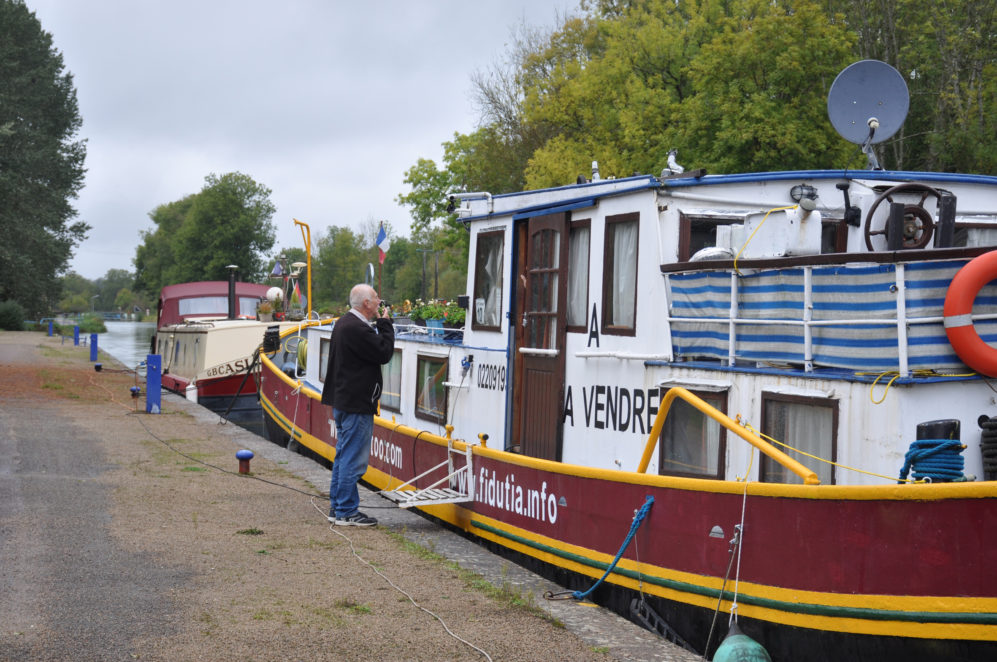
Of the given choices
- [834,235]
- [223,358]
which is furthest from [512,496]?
[223,358]

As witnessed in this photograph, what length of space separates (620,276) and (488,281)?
2084 mm

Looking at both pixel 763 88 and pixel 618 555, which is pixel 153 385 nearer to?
pixel 618 555

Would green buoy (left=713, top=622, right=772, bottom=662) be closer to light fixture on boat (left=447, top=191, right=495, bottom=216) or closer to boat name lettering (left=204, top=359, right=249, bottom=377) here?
light fixture on boat (left=447, top=191, right=495, bottom=216)

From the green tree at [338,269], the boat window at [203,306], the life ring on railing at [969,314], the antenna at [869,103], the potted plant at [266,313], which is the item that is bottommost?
the life ring on railing at [969,314]

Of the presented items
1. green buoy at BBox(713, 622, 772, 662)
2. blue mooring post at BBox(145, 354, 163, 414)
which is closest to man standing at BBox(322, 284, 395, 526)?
green buoy at BBox(713, 622, 772, 662)

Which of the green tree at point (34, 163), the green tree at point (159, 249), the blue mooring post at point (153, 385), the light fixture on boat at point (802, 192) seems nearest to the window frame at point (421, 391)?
the light fixture on boat at point (802, 192)

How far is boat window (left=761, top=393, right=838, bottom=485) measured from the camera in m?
5.54

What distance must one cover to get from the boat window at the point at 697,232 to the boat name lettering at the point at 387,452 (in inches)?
177

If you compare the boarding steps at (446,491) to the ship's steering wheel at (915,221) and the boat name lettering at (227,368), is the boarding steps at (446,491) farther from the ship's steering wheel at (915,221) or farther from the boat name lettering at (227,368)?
the boat name lettering at (227,368)

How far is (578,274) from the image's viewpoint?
766cm

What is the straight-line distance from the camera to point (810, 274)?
18.0 feet

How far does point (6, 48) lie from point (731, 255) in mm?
43943

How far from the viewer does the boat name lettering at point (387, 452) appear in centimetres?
1020

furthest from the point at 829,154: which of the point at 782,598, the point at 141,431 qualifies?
the point at 782,598
